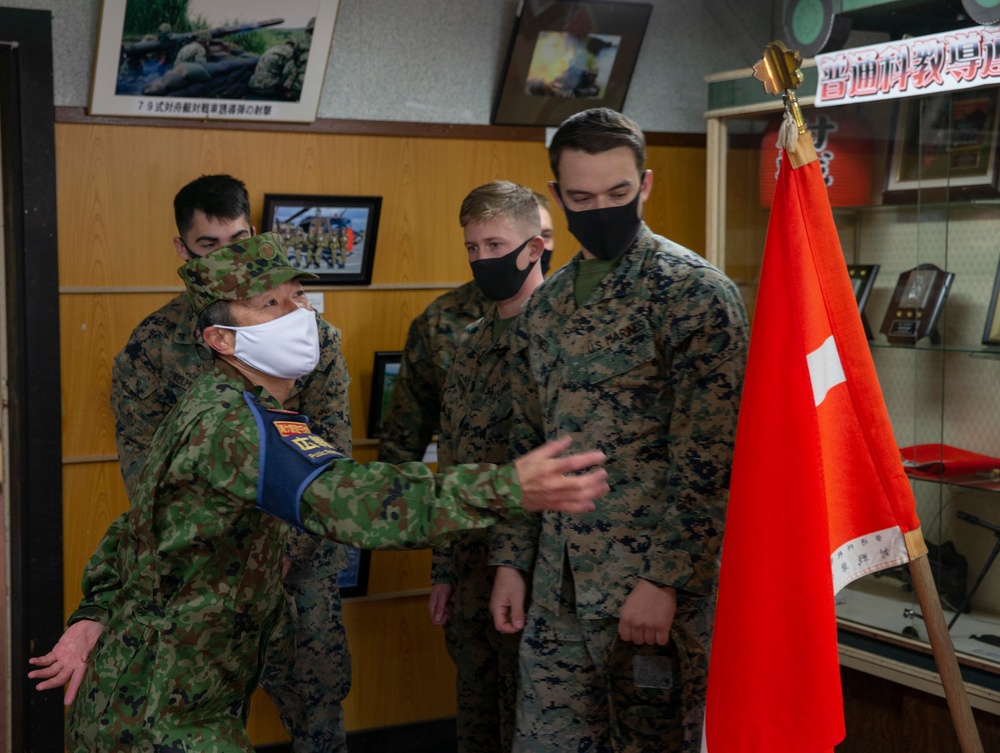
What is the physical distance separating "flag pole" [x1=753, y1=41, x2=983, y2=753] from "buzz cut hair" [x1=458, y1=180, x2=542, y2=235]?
943 mm

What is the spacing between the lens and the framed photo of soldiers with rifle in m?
3.20

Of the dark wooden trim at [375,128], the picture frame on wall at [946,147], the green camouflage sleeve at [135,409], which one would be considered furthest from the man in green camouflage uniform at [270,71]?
the picture frame on wall at [946,147]

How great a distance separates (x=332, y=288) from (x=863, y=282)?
1.73 m

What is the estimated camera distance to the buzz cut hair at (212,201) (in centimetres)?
285

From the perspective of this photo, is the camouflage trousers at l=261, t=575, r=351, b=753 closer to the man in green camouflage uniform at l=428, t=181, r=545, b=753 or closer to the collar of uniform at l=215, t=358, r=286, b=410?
the man in green camouflage uniform at l=428, t=181, r=545, b=753

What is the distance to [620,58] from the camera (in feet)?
12.7

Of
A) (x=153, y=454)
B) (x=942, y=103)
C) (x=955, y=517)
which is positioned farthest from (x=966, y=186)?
(x=153, y=454)

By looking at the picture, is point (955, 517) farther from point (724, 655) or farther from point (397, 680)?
point (397, 680)

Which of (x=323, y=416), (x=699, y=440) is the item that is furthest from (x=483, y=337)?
(x=699, y=440)

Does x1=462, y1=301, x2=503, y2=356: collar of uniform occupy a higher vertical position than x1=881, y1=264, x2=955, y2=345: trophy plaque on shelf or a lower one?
lower

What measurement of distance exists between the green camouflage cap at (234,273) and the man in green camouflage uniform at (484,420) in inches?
34.9

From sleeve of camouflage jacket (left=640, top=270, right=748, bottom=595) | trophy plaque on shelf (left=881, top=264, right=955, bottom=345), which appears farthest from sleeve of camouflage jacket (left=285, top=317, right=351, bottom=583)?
trophy plaque on shelf (left=881, top=264, right=955, bottom=345)

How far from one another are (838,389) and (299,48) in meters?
2.19

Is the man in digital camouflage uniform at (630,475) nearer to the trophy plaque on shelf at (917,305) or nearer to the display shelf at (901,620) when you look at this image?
the display shelf at (901,620)
